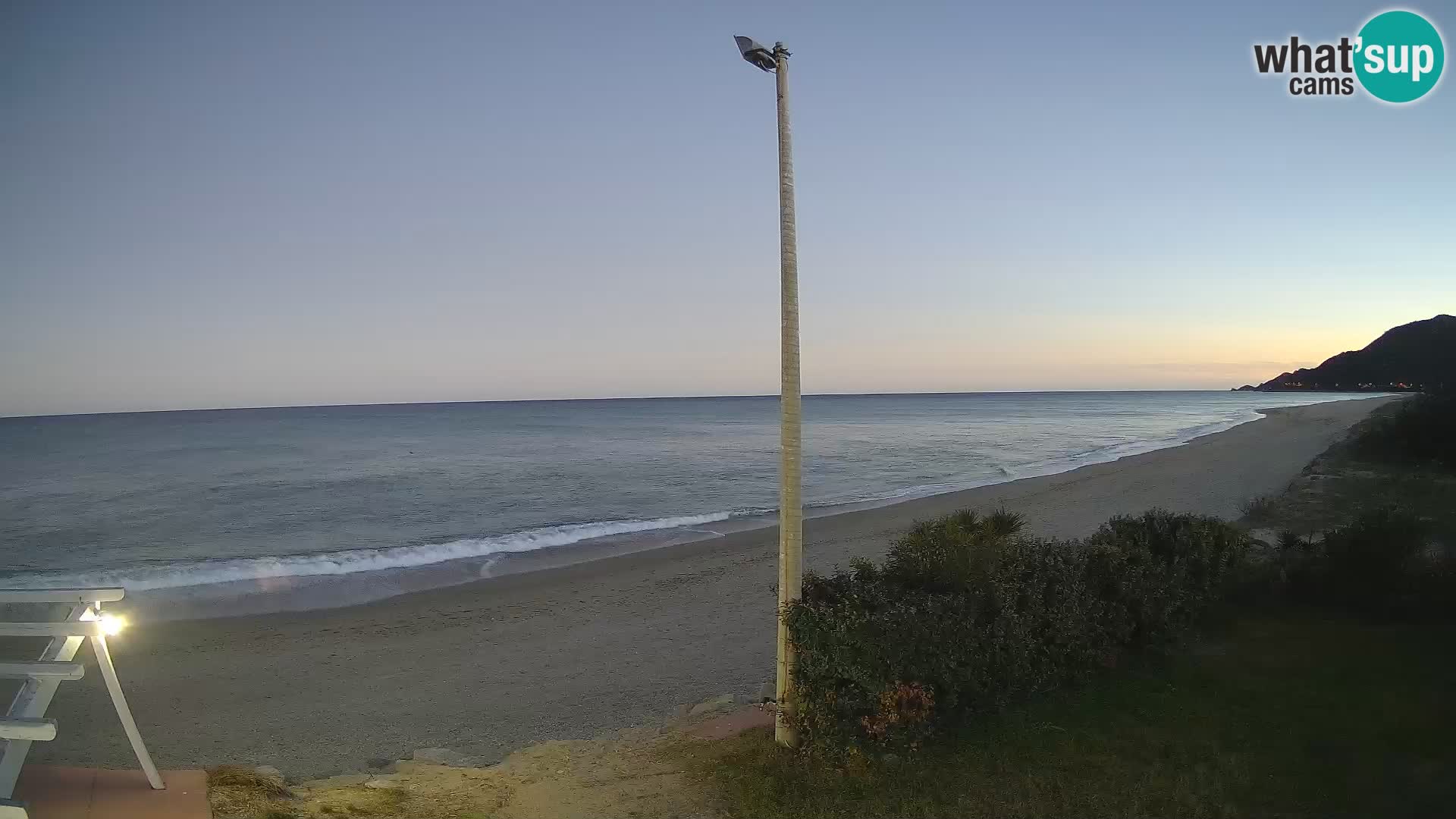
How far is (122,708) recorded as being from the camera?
470 cm

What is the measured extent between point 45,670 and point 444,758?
382cm

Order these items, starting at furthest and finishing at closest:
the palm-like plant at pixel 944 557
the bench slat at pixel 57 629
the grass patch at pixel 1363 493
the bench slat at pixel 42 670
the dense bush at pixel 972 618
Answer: the grass patch at pixel 1363 493
the palm-like plant at pixel 944 557
the dense bush at pixel 972 618
the bench slat at pixel 57 629
the bench slat at pixel 42 670

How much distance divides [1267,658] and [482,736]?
7.61 meters

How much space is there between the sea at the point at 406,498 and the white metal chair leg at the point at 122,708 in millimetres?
9946

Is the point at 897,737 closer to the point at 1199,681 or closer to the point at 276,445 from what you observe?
the point at 1199,681

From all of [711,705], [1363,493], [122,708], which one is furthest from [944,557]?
[1363,493]

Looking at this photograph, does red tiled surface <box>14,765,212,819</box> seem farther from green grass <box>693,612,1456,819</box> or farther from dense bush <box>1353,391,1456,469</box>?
dense bush <box>1353,391,1456,469</box>

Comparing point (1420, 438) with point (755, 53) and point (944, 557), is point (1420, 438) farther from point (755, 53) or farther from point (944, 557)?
point (755, 53)

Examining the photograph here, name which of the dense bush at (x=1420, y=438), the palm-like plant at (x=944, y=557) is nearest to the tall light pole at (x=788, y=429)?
the palm-like plant at (x=944, y=557)

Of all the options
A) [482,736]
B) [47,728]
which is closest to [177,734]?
[482,736]

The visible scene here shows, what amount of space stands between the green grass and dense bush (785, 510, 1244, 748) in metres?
0.29

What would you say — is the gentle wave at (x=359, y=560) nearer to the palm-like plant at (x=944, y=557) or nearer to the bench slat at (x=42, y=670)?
the bench slat at (x=42, y=670)

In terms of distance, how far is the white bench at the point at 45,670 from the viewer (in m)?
3.81

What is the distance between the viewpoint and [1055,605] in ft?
21.2
